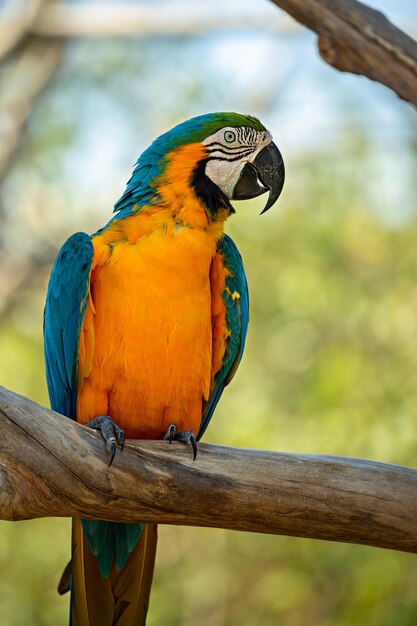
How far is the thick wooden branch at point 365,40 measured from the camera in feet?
8.68

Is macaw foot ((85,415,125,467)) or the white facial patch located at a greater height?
the white facial patch

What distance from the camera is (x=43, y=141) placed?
258 inches

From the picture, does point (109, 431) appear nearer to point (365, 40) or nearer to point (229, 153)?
point (229, 153)

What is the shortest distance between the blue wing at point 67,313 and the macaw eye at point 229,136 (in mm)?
559

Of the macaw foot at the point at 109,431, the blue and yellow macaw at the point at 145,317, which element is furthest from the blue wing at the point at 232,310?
the macaw foot at the point at 109,431

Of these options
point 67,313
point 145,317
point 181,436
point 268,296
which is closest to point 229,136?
point 145,317

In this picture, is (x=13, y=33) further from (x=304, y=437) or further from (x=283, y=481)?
(x=283, y=481)

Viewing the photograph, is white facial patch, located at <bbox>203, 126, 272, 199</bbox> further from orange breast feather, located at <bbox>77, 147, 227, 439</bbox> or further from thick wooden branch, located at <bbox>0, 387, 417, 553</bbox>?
thick wooden branch, located at <bbox>0, 387, 417, 553</bbox>

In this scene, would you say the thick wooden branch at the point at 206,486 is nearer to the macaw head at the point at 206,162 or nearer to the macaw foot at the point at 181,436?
the macaw foot at the point at 181,436

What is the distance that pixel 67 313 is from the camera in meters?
Answer: 2.45

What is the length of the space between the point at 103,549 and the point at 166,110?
198 inches

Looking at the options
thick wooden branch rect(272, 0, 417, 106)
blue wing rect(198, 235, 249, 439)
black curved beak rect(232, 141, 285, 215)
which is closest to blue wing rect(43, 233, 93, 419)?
blue wing rect(198, 235, 249, 439)

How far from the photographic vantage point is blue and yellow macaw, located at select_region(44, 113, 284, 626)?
2.42 meters

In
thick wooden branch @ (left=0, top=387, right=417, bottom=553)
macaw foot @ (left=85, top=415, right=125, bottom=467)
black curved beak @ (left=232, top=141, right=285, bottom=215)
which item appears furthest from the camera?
black curved beak @ (left=232, top=141, right=285, bottom=215)
